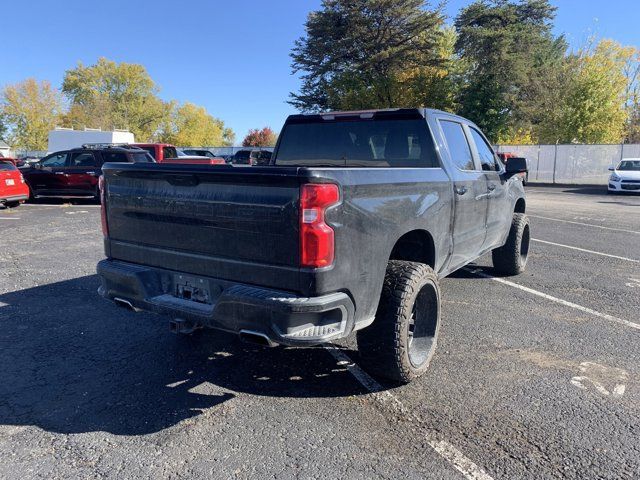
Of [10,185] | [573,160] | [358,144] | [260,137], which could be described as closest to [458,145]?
[358,144]

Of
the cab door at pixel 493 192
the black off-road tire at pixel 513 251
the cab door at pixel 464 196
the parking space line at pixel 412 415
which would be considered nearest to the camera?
the parking space line at pixel 412 415

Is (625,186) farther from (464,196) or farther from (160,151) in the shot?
(464,196)

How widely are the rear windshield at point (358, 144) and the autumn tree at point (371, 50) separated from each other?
104 feet

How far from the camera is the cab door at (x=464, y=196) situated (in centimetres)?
421

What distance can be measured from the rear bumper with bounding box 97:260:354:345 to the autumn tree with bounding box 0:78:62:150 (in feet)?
279

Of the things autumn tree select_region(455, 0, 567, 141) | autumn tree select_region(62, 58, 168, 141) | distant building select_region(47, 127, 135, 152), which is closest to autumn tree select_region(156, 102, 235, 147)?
autumn tree select_region(62, 58, 168, 141)

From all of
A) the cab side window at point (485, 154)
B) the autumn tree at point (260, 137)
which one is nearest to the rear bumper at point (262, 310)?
the cab side window at point (485, 154)

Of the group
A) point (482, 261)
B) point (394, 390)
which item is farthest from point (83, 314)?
point (482, 261)

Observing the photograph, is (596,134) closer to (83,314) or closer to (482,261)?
(482,261)

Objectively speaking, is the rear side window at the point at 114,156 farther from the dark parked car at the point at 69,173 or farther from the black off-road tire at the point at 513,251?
the black off-road tire at the point at 513,251

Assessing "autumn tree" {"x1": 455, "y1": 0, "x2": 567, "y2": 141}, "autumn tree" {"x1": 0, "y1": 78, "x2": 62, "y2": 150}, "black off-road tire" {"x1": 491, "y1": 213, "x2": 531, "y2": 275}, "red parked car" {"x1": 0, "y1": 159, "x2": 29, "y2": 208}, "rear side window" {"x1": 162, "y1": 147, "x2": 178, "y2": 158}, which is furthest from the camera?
"autumn tree" {"x1": 0, "y1": 78, "x2": 62, "y2": 150}

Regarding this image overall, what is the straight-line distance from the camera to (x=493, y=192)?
514 centimetres

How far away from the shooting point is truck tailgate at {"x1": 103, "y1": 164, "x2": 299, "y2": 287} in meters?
2.68

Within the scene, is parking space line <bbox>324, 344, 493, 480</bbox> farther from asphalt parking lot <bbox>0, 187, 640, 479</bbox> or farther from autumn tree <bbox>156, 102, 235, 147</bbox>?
autumn tree <bbox>156, 102, 235, 147</bbox>
